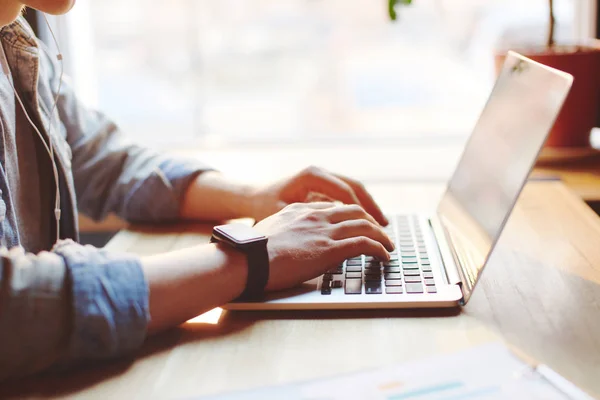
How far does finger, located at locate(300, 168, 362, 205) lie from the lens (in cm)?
105

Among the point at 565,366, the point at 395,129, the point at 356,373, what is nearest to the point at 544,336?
the point at 565,366

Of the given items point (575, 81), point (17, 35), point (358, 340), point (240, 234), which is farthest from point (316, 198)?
point (575, 81)

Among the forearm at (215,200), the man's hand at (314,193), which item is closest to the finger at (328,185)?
the man's hand at (314,193)

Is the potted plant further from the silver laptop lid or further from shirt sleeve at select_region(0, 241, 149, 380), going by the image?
shirt sleeve at select_region(0, 241, 149, 380)

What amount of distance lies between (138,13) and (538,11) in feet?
3.37

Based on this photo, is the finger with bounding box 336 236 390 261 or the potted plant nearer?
the finger with bounding box 336 236 390 261

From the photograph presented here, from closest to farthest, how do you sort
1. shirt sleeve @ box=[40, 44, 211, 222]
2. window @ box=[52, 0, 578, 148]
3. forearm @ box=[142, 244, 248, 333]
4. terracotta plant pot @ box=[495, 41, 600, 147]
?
forearm @ box=[142, 244, 248, 333] → shirt sleeve @ box=[40, 44, 211, 222] → terracotta plant pot @ box=[495, 41, 600, 147] → window @ box=[52, 0, 578, 148]

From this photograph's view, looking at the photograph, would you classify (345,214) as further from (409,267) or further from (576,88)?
(576,88)

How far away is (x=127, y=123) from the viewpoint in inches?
75.0

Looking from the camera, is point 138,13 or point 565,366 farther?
point 138,13

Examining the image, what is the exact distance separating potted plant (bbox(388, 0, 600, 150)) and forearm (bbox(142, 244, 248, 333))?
86 cm

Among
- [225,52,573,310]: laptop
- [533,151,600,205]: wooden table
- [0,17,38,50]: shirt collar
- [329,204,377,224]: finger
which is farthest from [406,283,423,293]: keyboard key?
[0,17,38,50]: shirt collar

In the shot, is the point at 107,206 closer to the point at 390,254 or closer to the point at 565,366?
the point at 390,254

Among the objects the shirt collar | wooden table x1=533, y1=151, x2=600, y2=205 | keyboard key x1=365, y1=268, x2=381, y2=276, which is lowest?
wooden table x1=533, y1=151, x2=600, y2=205
